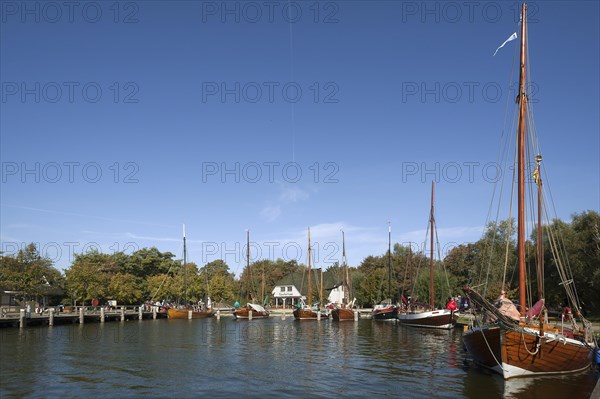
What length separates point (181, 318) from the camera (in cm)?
8412

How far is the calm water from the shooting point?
23.0 meters

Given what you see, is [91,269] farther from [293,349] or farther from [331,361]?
[331,361]

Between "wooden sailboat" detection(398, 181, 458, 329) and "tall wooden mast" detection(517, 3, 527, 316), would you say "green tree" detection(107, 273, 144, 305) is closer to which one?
"wooden sailboat" detection(398, 181, 458, 329)

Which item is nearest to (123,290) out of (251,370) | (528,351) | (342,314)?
(342,314)

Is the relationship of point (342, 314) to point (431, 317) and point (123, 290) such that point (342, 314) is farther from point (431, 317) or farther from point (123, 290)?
point (123, 290)

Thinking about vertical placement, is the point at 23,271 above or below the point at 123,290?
above

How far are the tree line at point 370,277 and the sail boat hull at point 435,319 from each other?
5.34m

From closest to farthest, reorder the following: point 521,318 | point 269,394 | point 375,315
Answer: point 269,394 → point 521,318 → point 375,315

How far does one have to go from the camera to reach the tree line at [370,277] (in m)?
58.1

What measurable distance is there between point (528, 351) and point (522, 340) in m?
0.73

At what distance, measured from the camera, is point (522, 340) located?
23.1m

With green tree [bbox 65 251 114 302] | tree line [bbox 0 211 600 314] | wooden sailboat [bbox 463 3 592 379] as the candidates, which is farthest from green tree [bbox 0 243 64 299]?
wooden sailboat [bbox 463 3 592 379]

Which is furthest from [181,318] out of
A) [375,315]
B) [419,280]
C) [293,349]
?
[293,349]

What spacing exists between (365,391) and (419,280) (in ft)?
228
